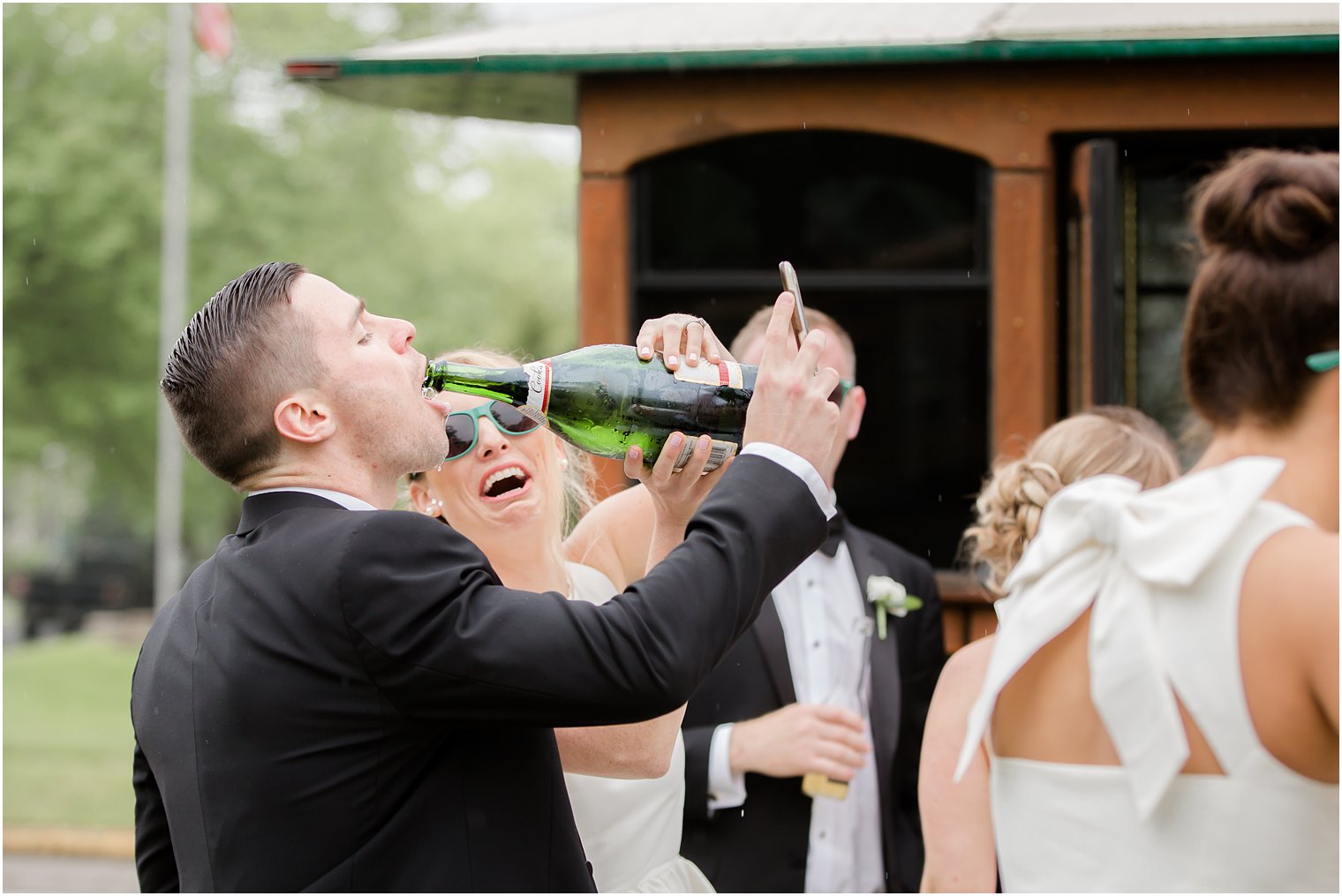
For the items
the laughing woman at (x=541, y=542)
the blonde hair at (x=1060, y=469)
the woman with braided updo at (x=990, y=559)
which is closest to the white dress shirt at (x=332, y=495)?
the laughing woman at (x=541, y=542)

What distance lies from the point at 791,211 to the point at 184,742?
4599 mm

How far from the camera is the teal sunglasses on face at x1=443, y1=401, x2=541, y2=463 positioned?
2961 millimetres

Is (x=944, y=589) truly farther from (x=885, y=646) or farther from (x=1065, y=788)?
(x=1065, y=788)

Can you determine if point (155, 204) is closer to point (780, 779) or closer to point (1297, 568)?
point (780, 779)

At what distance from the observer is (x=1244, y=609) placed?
4.82 ft

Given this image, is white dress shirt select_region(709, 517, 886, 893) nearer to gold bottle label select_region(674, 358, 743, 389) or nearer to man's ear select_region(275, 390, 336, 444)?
gold bottle label select_region(674, 358, 743, 389)

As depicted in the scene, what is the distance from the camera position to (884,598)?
3787mm

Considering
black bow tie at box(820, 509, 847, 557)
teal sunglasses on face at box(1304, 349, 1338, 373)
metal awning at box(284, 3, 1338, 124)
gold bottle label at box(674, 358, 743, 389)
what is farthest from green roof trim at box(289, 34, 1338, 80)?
teal sunglasses on face at box(1304, 349, 1338, 373)

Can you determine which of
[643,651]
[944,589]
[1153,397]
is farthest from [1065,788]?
[1153,397]

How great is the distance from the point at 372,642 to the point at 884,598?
222cm

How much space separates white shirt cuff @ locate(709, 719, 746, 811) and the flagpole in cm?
1407

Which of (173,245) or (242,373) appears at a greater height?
(173,245)

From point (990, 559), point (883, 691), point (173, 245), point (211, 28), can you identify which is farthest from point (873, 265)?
point (173, 245)

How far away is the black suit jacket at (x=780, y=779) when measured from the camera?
3543mm
